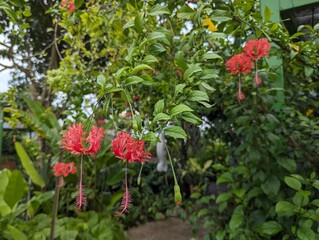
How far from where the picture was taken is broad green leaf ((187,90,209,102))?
32.1 inches

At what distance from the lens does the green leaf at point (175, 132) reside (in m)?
0.73

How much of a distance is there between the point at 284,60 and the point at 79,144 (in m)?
1.27

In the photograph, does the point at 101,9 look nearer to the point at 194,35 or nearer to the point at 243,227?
the point at 194,35

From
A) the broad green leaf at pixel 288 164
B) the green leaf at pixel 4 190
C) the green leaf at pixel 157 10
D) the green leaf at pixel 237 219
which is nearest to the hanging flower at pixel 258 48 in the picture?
the green leaf at pixel 157 10

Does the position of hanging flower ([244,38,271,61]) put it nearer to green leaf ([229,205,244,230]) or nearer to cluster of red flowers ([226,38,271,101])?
cluster of red flowers ([226,38,271,101])

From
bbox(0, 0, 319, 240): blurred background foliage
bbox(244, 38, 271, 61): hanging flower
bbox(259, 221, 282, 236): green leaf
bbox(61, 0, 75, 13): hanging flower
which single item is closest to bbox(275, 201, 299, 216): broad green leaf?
bbox(0, 0, 319, 240): blurred background foliage

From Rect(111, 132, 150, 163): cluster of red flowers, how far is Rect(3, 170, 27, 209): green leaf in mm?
1778

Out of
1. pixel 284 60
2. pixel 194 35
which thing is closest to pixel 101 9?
pixel 284 60

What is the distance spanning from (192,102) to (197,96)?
73mm

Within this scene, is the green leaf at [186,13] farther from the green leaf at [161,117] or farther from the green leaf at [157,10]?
the green leaf at [161,117]

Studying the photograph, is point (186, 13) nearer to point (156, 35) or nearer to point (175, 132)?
point (156, 35)

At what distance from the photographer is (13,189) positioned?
7.39ft

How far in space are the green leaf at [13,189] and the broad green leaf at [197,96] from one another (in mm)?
1788

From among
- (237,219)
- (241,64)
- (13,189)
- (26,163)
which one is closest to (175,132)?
(241,64)
